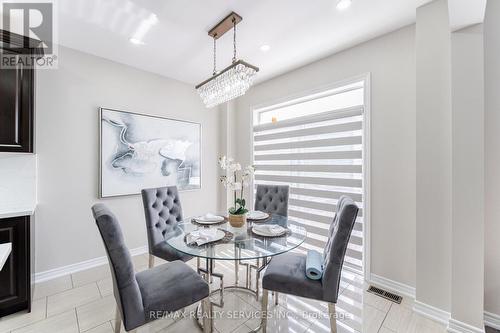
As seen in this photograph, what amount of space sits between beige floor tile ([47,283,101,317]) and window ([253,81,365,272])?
2574mm

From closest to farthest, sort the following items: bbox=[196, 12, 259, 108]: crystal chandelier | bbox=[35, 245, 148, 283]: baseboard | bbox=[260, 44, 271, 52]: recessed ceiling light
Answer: bbox=[196, 12, 259, 108]: crystal chandelier, bbox=[35, 245, 148, 283]: baseboard, bbox=[260, 44, 271, 52]: recessed ceiling light

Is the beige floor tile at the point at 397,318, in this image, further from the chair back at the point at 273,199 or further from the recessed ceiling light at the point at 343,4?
the recessed ceiling light at the point at 343,4

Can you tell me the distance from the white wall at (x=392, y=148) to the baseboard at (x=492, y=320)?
502 mm

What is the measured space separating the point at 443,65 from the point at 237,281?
2.86m

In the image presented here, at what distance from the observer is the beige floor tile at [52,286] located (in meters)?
2.18

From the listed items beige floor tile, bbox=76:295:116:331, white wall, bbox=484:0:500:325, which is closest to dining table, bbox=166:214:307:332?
beige floor tile, bbox=76:295:116:331

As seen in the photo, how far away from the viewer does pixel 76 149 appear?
2611 millimetres

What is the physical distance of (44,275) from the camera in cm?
239

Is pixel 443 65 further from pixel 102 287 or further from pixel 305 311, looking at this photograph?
pixel 102 287

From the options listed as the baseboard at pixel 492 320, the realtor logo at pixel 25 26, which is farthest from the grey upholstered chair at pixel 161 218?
the baseboard at pixel 492 320

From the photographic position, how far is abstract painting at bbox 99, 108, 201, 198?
2818mm

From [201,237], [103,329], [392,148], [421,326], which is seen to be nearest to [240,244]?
[201,237]

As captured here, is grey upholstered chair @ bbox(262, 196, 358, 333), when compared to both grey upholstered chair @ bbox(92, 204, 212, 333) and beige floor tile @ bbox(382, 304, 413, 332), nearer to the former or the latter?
grey upholstered chair @ bbox(92, 204, 212, 333)

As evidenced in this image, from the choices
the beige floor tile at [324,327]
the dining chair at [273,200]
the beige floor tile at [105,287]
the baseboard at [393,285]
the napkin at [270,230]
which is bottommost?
the beige floor tile at [324,327]
